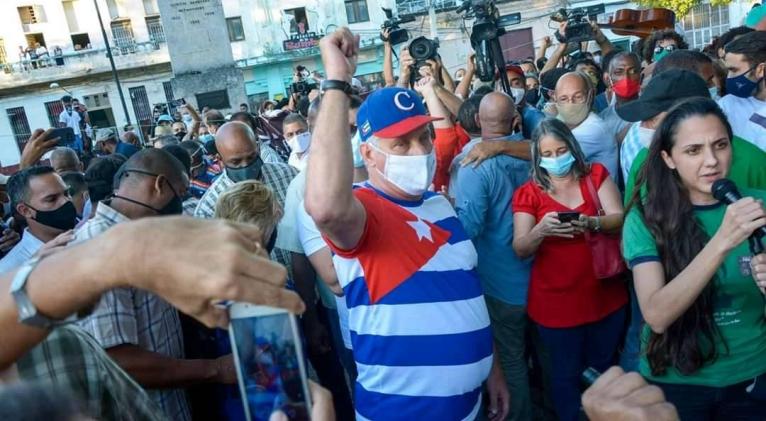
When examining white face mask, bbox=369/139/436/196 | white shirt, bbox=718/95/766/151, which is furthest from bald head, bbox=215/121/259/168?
white shirt, bbox=718/95/766/151

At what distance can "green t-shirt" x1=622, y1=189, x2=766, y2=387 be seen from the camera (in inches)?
84.6

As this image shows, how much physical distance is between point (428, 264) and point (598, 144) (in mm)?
2425

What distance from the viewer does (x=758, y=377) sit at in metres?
2.25

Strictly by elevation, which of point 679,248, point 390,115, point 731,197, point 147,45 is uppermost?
point 147,45

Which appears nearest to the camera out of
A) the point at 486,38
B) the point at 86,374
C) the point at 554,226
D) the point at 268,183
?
the point at 86,374

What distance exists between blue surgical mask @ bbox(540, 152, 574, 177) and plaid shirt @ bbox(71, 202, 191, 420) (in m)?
2.11

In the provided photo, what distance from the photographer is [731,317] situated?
220cm

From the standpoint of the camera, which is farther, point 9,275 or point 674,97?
point 674,97

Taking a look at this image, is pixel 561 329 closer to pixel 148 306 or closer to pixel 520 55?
pixel 148 306

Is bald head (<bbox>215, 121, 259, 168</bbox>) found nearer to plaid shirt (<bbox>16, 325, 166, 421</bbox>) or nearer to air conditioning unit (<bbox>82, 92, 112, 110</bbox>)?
plaid shirt (<bbox>16, 325, 166, 421</bbox>)

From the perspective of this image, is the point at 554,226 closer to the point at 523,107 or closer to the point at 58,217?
the point at 523,107

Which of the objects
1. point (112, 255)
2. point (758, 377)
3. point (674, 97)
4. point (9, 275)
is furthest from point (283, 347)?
point (674, 97)

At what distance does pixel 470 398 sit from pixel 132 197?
1780mm

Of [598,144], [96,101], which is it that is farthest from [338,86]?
[96,101]
